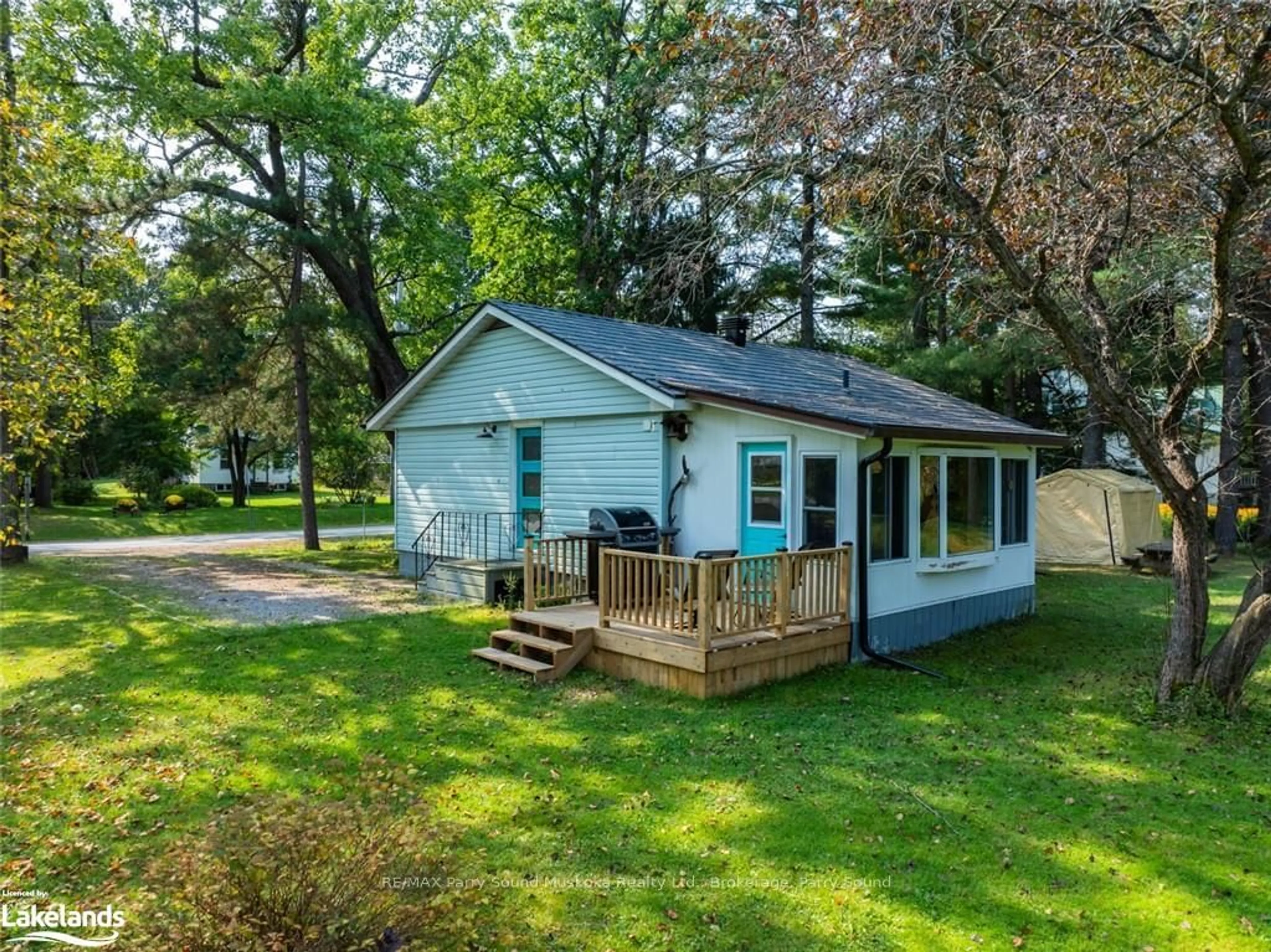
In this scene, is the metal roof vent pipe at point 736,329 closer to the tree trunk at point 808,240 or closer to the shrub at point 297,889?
the tree trunk at point 808,240

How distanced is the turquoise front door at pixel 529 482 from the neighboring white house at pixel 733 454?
27 mm

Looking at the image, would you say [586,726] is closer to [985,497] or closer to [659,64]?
[985,497]

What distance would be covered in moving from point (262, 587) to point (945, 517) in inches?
408

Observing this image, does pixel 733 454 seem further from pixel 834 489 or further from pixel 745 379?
pixel 745 379

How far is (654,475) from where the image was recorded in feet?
31.3

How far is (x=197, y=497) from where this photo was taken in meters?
30.7

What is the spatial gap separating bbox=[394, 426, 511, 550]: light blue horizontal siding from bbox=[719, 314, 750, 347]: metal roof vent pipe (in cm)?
396

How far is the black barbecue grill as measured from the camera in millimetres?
9070

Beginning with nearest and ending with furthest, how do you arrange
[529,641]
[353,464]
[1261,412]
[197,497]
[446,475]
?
[529,641] → [446,475] → [1261,412] → [197,497] → [353,464]

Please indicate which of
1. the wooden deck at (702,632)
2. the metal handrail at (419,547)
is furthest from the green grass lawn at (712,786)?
the metal handrail at (419,547)

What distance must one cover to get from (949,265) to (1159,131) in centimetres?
234

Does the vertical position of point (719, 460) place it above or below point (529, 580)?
above

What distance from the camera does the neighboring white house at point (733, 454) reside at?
8203mm

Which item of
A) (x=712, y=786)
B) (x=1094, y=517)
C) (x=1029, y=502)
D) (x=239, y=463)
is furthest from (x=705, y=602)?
(x=239, y=463)
